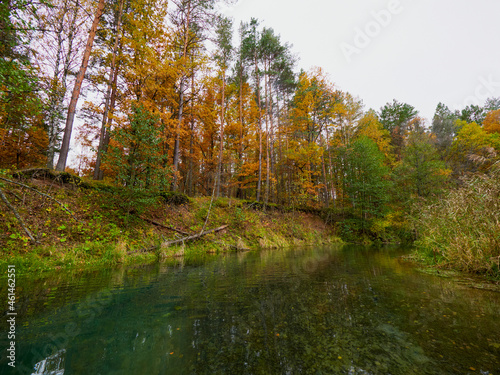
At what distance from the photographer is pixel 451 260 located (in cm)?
500

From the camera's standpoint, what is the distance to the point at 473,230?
14.5ft

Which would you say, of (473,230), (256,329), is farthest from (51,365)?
(473,230)

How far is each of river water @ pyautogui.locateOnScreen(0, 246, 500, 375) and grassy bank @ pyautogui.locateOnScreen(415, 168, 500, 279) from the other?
1.08 metres

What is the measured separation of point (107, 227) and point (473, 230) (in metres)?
10.7

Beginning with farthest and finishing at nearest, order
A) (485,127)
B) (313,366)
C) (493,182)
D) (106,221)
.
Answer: (485,127), (106,221), (493,182), (313,366)

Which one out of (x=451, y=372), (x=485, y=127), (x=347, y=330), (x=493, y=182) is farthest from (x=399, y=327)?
(x=485, y=127)

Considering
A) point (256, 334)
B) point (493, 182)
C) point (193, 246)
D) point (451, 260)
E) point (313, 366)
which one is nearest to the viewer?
point (313, 366)

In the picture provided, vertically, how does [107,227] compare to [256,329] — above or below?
above

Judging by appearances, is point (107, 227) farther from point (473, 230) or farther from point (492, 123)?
point (492, 123)

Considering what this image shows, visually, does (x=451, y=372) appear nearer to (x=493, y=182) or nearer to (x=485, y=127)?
(x=493, y=182)

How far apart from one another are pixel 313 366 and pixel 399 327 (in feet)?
4.32

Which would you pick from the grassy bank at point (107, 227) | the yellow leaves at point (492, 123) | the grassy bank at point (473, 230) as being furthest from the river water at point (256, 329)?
the yellow leaves at point (492, 123)

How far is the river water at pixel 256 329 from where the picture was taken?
1.58 metres

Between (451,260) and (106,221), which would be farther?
(106,221)
